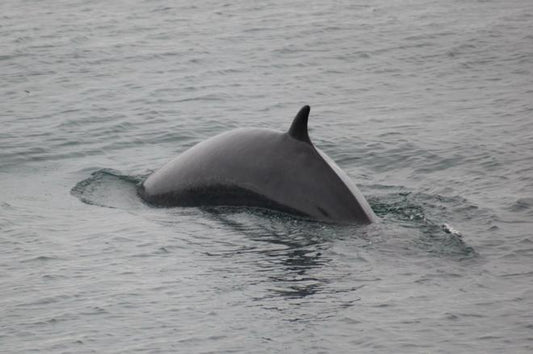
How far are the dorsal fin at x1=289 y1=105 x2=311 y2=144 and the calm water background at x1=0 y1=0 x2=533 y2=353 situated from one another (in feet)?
3.44

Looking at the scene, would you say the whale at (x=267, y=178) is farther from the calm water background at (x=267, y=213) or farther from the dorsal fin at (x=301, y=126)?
the calm water background at (x=267, y=213)

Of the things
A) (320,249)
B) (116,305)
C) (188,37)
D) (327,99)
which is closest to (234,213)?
(320,249)

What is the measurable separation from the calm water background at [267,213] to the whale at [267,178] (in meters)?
0.22

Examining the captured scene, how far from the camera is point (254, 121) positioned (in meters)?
21.9

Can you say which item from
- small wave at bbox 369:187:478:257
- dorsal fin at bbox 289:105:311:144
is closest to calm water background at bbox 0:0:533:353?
small wave at bbox 369:187:478:257

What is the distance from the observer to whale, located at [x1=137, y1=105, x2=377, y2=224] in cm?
1336

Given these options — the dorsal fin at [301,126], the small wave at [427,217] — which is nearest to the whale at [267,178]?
the dorsal fin at [301,126]

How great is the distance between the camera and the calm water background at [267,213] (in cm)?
1095

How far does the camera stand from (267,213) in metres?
13.9

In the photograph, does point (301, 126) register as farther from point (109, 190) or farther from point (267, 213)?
point (109, 190)

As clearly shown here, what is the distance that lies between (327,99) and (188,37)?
8.12m

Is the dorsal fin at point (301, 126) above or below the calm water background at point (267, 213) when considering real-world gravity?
above

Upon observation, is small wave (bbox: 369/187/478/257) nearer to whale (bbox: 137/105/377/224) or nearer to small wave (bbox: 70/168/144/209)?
whale (bbox: 137/105/377/224)

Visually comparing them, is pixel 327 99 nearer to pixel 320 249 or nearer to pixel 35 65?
pixel 35 65
